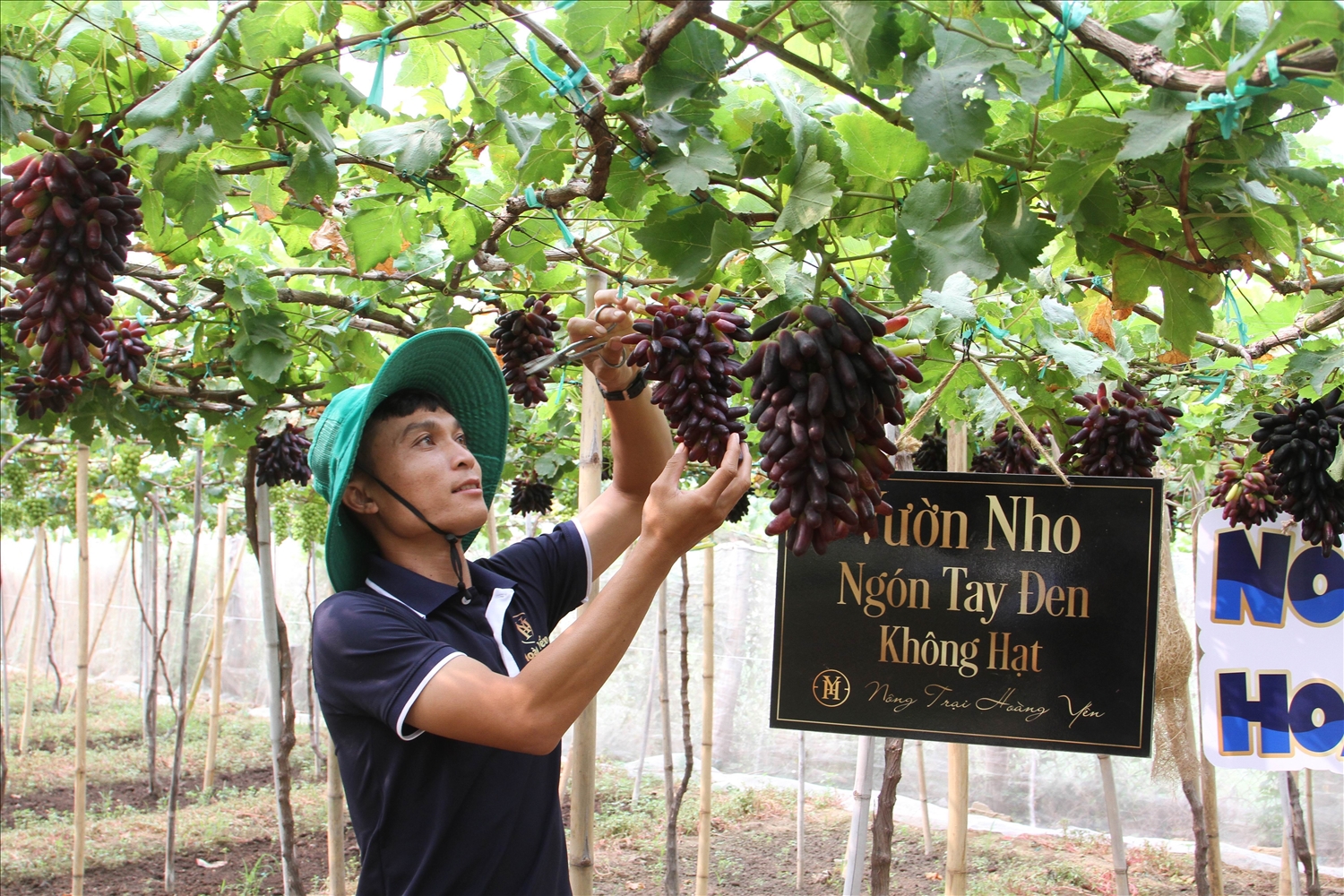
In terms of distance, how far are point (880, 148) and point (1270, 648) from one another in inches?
91.9

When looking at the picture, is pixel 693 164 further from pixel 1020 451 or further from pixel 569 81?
pixel 1020 451

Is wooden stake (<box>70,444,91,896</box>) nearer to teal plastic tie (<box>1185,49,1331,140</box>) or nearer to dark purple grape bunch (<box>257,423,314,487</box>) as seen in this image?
dark purple grape bunch (<box>257,423,314,487</box>)

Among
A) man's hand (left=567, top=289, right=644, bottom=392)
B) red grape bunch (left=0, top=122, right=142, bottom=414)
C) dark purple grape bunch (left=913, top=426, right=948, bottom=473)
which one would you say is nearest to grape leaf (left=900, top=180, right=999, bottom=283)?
man's hand (left=567, top=289, right=644, bottom=392)

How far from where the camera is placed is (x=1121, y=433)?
7.45 feet

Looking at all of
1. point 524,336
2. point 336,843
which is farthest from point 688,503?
point 336,843

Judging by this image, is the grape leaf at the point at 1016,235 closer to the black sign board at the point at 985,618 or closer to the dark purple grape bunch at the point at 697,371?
the dark purple grape bunch at the point at 697,371

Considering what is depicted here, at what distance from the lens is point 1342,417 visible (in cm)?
221

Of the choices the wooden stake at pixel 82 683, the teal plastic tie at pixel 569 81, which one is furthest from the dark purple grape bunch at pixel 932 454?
the wooden stake at pixel 82 683

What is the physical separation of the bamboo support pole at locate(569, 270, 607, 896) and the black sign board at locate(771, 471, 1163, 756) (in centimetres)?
44

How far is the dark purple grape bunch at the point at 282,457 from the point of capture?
4098 mm

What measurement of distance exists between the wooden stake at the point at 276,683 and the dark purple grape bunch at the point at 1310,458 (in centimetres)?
374

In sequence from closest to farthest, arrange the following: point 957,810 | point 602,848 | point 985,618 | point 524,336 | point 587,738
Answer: point 985,618 < point 587,738 < point 524,336 < point 957,810 < point 602,848

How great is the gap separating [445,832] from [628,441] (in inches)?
29.7

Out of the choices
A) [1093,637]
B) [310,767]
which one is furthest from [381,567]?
[310,767]
